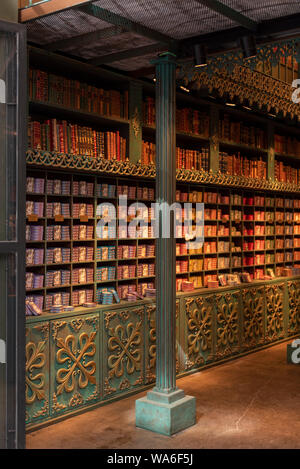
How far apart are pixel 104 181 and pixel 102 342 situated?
182 cm

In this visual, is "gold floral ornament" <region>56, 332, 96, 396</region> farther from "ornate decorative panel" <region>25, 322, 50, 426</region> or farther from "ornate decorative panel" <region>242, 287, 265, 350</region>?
"ornate decorative panel" <region>242, 287, 265, 350</region>

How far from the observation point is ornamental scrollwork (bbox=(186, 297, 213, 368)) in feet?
22.2

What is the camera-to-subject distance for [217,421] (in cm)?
514

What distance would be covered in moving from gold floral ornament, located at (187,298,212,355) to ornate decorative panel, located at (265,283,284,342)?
162cm

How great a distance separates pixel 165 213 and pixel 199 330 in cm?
250

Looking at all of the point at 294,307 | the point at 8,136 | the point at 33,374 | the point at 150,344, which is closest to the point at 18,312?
the point at 8,136

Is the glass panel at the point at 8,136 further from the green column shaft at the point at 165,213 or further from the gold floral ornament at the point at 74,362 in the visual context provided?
the gold floral ornament at the point at 74,362

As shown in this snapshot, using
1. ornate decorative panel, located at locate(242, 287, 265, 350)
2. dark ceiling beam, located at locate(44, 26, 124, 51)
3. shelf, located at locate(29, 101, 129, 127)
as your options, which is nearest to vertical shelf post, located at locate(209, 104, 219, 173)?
shelf, located at locate(29, 101, 129, 127)

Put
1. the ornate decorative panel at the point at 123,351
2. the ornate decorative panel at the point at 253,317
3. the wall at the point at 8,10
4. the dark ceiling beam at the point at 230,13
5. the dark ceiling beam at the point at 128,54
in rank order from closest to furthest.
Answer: the wall at the point at 8,10 → the dark ceiling beam at the point at 230,13 → the dark ceiling beam at the point at 128,54 → the ornate decorative panel at the point at 123,351 → the ornate decorative panel at the point at 253,317

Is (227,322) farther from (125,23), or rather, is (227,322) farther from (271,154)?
(125,23)

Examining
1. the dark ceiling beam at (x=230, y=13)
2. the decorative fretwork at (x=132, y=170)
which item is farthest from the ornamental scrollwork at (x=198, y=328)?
the dark ceiling beam at (x=230, y=13)

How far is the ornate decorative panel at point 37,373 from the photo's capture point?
4855mm

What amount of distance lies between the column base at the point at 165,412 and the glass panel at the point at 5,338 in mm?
1525
